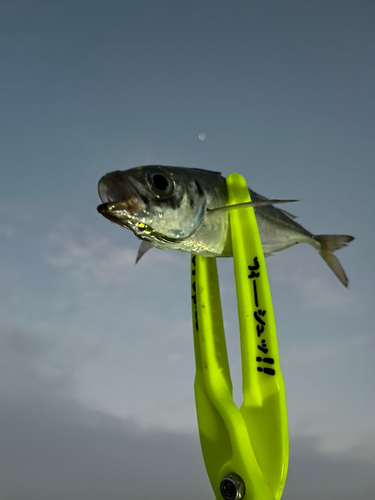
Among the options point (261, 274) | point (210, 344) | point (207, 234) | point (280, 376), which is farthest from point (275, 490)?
point (207, 234)

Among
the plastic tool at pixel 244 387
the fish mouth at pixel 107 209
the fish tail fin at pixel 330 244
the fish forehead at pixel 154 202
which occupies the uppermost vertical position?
the fish tail fin at pixel 330 244

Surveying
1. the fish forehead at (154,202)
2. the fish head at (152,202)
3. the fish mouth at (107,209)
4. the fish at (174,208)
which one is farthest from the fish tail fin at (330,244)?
the fish mouth at (107,209)

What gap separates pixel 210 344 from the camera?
12.8 feet

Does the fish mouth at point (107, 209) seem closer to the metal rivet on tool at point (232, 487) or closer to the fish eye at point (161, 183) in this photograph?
the fish eye at point (161, 183)

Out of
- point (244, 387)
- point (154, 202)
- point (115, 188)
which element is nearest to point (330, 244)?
point (244, 387)

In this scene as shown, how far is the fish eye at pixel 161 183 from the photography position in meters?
3.00

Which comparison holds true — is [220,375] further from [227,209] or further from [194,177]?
[194,177]

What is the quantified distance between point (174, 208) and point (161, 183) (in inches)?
7.7

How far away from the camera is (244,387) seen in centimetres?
354

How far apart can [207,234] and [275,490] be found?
6.58ft

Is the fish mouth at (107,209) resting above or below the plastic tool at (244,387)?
above

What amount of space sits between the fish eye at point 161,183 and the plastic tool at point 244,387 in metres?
0.84

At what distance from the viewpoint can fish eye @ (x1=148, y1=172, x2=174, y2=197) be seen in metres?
3.00

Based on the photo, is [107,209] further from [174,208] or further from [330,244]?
[330,244]
